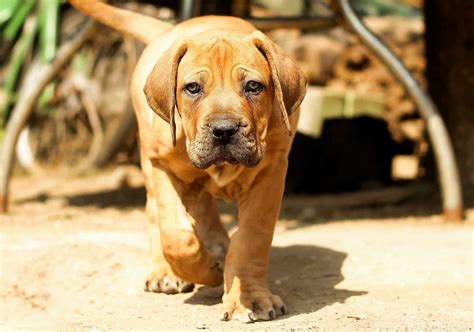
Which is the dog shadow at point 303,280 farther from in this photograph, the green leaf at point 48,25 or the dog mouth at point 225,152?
the green leaf at point 48,25

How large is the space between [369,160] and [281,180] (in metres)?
5.48

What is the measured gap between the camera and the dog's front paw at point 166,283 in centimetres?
486

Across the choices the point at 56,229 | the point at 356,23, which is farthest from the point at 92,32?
the point at 356,23

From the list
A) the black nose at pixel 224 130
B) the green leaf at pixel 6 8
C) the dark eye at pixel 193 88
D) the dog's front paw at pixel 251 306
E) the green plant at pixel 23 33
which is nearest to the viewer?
the black nose at pixel 224 130

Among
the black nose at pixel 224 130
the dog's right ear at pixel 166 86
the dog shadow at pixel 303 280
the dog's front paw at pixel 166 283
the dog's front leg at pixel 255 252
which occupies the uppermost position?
the dog's right ear at pixel 166 86

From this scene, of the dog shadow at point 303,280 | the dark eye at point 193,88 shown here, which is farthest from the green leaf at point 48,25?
the dark eye at point 193,88

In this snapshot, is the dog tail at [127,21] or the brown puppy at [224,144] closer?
the brown puppy at [224,144]

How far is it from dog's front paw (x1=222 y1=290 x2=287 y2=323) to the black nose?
792 mm

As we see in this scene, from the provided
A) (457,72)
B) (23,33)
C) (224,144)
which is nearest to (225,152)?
(224,144)

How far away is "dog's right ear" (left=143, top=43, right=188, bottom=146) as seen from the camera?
419cm

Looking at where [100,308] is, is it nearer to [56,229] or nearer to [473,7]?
[56,229]

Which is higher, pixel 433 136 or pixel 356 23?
pixel 356 23

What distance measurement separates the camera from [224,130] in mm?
3877

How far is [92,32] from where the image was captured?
24.5 ft
